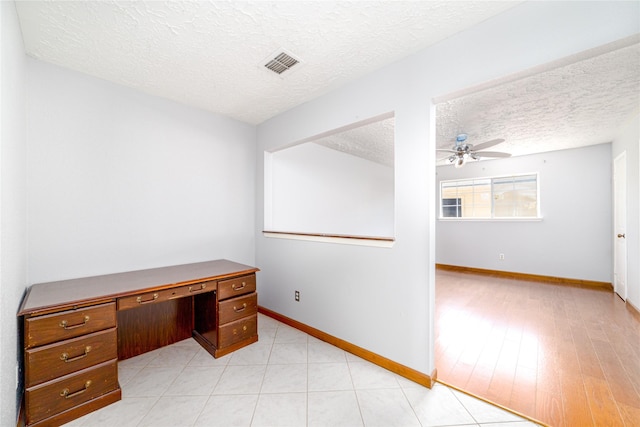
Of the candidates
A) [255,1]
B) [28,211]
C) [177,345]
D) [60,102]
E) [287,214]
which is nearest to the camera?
[255,1]

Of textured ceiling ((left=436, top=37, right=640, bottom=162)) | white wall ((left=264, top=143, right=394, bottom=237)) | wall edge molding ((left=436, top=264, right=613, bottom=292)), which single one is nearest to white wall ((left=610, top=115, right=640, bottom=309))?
textured ceiling ((left=436, top=37, right=640, bottom=162))

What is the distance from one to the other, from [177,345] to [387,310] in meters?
2.10

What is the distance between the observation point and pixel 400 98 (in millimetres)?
1975

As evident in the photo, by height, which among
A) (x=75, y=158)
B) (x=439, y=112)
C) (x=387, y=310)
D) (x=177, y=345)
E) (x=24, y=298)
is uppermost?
(x=439, y=112)

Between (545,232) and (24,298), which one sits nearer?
(24,298)

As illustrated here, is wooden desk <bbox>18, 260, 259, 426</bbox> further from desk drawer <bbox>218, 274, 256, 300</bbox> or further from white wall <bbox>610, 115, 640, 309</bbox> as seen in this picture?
white wall <bbox>610, 115, 640, 309</bbox>

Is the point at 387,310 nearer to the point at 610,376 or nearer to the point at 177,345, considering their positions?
the point at 610,376

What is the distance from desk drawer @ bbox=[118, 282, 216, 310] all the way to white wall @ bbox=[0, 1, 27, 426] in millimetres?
509

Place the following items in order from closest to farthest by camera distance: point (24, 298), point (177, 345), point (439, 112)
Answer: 1. point (24, 298)
2. point (177, 345)
3. point (439, 112)

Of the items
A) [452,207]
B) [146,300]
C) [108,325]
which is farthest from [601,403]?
[452,207]

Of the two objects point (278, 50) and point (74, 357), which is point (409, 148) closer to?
point (278, 50)

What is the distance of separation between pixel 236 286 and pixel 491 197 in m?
5.76

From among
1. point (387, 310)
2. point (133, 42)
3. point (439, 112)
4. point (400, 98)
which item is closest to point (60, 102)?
point (133, 42)

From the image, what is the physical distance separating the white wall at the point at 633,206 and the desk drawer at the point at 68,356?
571 centimetres
